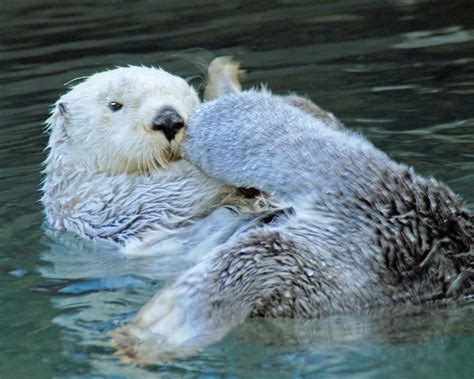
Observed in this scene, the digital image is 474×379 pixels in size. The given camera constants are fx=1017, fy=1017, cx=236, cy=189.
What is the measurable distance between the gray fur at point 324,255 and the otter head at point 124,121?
0.81 m

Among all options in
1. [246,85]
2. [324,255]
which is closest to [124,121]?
[324,255]

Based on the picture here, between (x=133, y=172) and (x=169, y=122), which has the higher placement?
(x=169, y=122)

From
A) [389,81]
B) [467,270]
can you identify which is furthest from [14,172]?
[467,270]

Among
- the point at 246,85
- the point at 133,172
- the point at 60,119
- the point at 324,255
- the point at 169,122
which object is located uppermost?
the point at 246,85

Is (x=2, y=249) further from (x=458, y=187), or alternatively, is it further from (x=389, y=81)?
(x=389, y=81)

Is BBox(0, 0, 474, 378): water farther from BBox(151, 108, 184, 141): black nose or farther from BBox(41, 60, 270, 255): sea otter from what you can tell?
BBox(151, 108, 184, 141): black nose

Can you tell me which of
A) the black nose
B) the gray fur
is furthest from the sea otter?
the gray fur

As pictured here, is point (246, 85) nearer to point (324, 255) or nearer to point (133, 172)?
point (133, 172)

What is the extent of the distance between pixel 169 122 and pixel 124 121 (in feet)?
0.92

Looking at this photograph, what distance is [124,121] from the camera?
470 centimetres

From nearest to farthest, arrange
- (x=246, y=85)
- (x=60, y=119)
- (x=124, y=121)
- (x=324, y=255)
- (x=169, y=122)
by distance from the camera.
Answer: (x=324, y=255) → (x=169, y=122) → (x=124, y=121) → (x=60, y=119) → (x=246, y=85)

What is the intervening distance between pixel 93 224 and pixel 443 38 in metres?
4.40

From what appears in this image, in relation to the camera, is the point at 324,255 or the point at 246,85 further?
the point at 246,85

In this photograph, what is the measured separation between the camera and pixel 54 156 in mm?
4957
